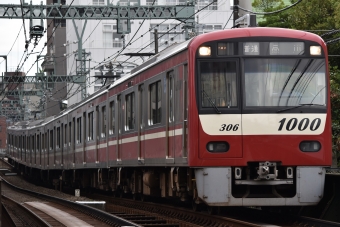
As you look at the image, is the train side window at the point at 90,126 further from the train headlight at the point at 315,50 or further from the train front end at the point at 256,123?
Answer: the train headlight at the point at 315,50

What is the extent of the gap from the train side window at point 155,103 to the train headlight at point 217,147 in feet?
8.33

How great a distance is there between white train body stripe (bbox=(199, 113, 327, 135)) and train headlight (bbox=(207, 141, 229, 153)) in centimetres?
15

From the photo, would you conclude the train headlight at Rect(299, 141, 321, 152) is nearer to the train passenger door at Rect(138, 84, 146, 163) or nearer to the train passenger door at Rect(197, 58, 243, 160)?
the train passenger door at Rect(197, 58, 243, 160)

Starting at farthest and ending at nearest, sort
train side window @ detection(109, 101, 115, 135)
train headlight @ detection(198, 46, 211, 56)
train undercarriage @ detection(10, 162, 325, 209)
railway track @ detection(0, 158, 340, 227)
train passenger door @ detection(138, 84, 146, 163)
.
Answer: train side window @ detection(109, 101, 115, 135) → train passenger door @ detection(138, 84, 146, 163) → train headlight @ detection(198, 46, 211, 56) → train undercarriage @ detection(10, 162, 325, 209) → railway track @ detection(0, 158, 340, 227)

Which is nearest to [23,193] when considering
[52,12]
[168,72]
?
[52,12]

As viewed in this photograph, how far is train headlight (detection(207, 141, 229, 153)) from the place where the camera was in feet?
42.6

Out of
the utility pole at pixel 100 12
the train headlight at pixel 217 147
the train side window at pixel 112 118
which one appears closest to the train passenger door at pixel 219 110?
the train headlight at pixel 217 147

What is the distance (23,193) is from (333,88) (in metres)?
15.4

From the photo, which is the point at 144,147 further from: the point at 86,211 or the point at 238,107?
the point at 238,107

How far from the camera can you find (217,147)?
13.0 meters

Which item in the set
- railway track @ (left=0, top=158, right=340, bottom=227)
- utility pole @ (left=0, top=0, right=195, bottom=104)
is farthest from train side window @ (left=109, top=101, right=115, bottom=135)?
utility pole @ (left=0, top=0, right=195, bottom=104)

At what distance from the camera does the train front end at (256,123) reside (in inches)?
511

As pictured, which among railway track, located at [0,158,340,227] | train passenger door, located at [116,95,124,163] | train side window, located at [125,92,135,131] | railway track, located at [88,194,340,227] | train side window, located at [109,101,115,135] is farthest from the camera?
train side window, located at [109,101,115,135]

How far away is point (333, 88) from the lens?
992 inches
